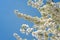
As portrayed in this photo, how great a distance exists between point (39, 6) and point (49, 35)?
14 centimetres

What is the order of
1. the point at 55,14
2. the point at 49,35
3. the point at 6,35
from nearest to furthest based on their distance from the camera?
the point at 55,14 < the point at 49,35 < the point at 6,35

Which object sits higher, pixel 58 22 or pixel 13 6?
pixel 13 6

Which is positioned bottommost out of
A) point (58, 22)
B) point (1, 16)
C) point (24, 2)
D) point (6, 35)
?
point (58, 22)

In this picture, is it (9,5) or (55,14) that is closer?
(55,14)

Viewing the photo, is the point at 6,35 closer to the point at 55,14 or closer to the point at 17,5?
the point at 17,5

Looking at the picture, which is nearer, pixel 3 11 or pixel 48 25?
pixel 48 25

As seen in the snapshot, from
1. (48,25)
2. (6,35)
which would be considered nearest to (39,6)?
(48,25)

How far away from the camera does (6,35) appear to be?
212 cm

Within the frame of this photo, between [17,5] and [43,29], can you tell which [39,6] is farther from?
[17,5]

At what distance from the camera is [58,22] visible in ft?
2.19

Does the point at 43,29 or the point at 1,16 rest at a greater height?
the point at 1,16

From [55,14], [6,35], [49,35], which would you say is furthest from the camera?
[6,35]

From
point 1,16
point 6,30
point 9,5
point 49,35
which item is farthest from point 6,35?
point 49,35

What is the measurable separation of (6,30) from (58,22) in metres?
1.52
